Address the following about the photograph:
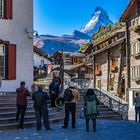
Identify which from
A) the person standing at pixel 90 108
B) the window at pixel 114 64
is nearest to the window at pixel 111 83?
the window at pixel 114 64

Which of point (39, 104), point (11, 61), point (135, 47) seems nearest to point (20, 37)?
point (11, 61)

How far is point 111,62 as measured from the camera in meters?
55.1

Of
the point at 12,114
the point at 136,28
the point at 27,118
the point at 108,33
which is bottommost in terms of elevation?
the point at 27,118

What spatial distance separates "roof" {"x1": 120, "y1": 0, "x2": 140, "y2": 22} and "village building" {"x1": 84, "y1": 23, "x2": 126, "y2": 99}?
263 centimetres

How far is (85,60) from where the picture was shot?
3022 inches

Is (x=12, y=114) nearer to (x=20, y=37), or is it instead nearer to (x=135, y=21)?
(x=20, y=37)

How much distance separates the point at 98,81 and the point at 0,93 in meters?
37.7

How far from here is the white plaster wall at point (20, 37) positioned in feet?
76.5

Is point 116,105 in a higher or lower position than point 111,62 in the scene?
lower

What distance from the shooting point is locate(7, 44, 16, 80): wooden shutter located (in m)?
23.0

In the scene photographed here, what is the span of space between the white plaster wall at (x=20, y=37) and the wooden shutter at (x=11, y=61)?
36 cm

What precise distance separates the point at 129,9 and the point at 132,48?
4498mm

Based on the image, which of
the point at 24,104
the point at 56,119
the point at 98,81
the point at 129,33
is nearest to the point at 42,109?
the point at 24,104

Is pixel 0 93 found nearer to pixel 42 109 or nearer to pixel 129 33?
pixel 42 109
